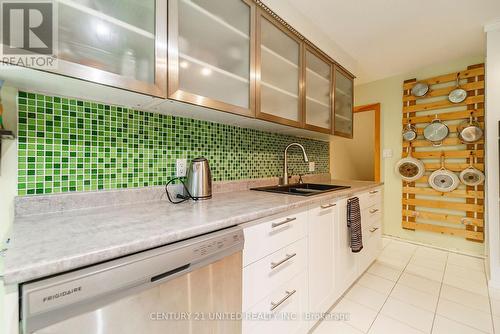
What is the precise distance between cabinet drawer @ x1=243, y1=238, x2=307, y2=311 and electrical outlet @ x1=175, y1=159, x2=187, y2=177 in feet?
2.40

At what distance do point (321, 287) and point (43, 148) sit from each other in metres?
1.70

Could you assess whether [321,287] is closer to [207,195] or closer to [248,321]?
[248,321]

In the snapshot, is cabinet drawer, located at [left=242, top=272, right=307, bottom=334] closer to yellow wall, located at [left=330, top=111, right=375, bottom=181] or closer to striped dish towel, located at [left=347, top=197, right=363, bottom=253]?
striped dish towel, located at [left=347, top=197, right=363, bottom=253]

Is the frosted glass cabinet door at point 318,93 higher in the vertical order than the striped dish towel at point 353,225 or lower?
higher

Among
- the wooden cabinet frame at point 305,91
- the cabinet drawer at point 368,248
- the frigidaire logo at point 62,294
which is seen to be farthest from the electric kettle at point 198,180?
the cabinet drawer at point 368,248

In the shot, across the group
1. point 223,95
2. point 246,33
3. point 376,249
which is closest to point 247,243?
point 223,95

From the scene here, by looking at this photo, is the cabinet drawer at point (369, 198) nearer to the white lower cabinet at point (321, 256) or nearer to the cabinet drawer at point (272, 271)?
the white lower cabinet at point (321, 256)

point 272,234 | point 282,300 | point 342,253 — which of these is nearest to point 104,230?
point 272,234

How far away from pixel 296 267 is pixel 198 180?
749 millimetres

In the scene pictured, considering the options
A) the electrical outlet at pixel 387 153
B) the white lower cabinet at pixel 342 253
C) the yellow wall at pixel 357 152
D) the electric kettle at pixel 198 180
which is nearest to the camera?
the electric kettle at pixel 198 180

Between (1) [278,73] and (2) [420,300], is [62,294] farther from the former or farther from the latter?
(2) [420,300]

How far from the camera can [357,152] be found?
480cm

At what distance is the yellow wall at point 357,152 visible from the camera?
4441 millimetres

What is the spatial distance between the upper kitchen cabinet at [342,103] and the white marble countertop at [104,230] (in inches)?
58.4
